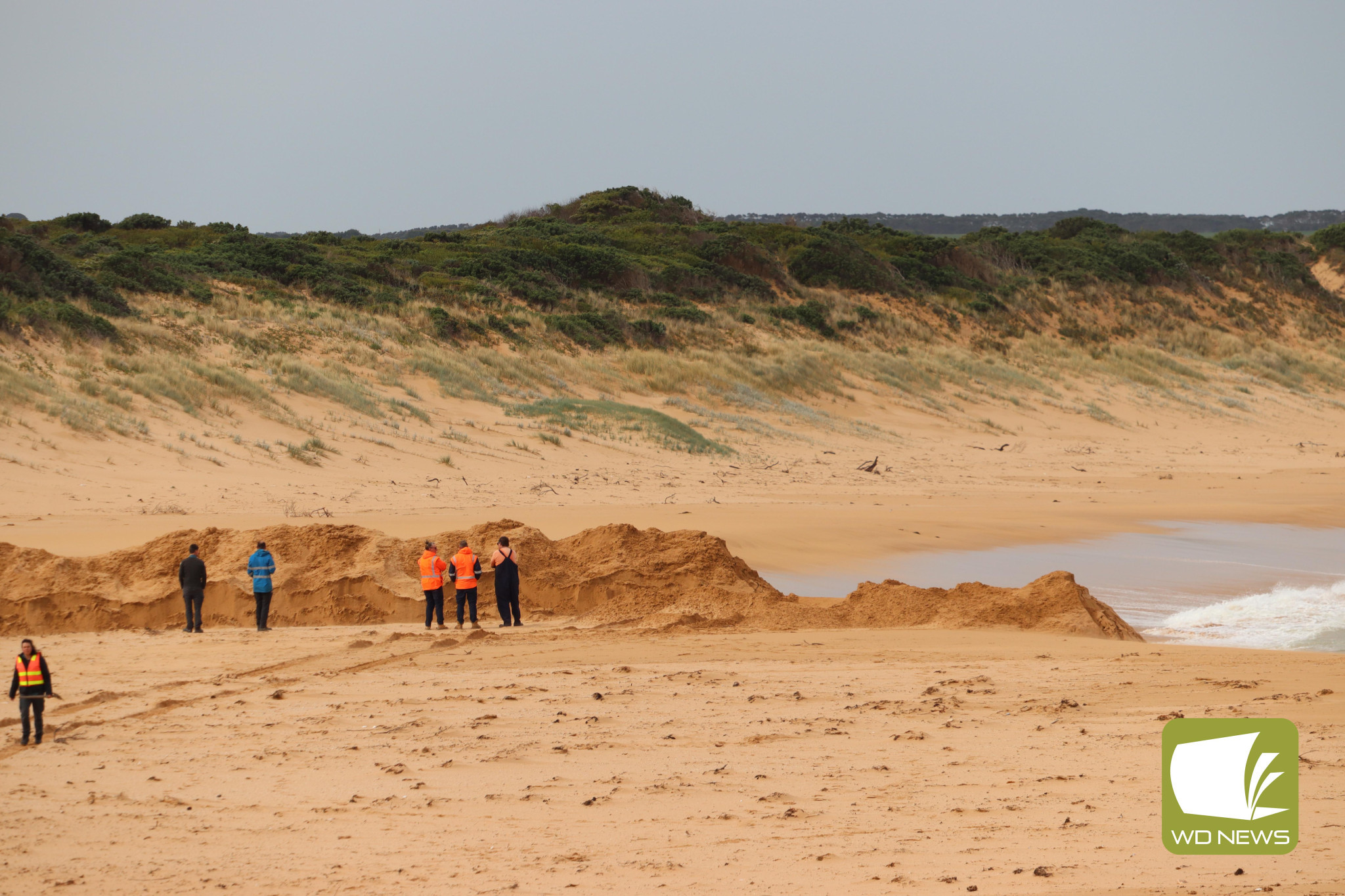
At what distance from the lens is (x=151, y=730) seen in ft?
26.4

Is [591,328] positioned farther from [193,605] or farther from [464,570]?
[193,605]

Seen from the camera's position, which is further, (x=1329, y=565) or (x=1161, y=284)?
(x=1161, y=284)

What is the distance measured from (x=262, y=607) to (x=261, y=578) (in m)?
0.31

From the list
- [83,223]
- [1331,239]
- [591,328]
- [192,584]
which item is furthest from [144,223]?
[1331,239]

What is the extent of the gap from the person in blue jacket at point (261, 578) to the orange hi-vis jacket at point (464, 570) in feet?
6.31

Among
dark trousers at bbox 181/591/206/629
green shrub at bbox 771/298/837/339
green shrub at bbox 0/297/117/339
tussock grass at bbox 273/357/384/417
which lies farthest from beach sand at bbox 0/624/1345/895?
green shrub at bbox 771/298/837/339

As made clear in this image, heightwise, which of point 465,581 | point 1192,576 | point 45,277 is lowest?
point 1192,576

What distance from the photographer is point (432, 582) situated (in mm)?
12125

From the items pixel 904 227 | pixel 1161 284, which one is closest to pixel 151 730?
pixel 1161 284

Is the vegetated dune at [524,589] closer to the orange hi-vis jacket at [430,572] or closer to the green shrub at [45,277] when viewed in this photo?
the orange hi-vis jacket at [430,572]

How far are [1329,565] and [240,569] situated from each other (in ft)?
49.6

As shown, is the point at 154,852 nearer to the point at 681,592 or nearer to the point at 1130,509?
the point at 681,592

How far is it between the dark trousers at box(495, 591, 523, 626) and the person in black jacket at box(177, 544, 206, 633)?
120 inches

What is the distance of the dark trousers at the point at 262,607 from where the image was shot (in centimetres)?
1205
